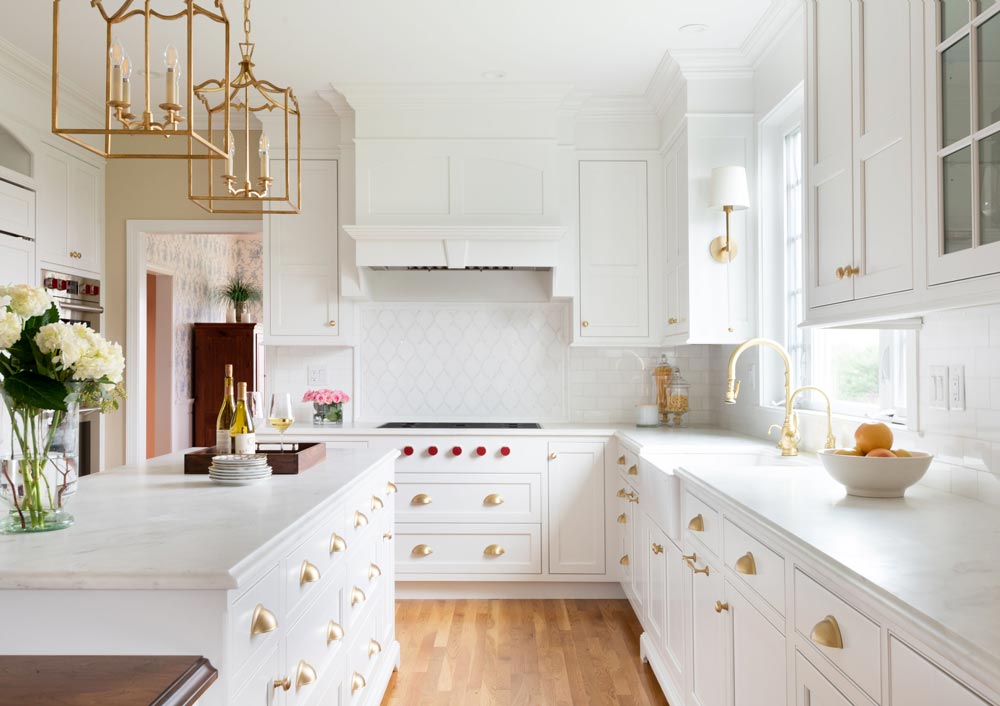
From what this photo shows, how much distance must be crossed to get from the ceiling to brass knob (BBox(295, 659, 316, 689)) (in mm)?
2535

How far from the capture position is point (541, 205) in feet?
13.3

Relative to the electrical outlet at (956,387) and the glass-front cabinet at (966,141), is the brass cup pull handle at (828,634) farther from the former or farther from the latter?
the electrical outlet at (956,387)

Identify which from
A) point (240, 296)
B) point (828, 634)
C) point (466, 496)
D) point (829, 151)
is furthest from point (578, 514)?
point (240, 296)

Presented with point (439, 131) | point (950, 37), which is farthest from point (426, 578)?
point (950, 37)

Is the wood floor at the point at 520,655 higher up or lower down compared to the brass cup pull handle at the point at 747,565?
lower down

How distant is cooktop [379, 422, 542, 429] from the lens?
13.5ft

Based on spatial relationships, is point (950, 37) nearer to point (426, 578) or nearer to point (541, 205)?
point (541, 205)

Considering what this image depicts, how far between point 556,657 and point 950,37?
2657mm

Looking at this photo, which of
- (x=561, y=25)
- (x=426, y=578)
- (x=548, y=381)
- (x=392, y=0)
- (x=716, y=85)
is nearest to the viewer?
(x=392, y=0)

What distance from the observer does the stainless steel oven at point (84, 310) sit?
13.4 feet

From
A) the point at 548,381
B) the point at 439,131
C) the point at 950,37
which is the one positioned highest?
the point at 439,131

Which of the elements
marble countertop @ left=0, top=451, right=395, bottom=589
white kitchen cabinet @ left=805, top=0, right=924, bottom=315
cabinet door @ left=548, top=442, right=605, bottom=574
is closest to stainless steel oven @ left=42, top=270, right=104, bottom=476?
marble countertop @ left=0, top=451, right=395, bottom=589

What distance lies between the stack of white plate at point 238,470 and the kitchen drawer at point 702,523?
129 cm

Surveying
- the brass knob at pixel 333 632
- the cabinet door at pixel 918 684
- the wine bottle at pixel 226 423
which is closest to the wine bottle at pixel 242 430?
the wine bottle at pixel 226 423
